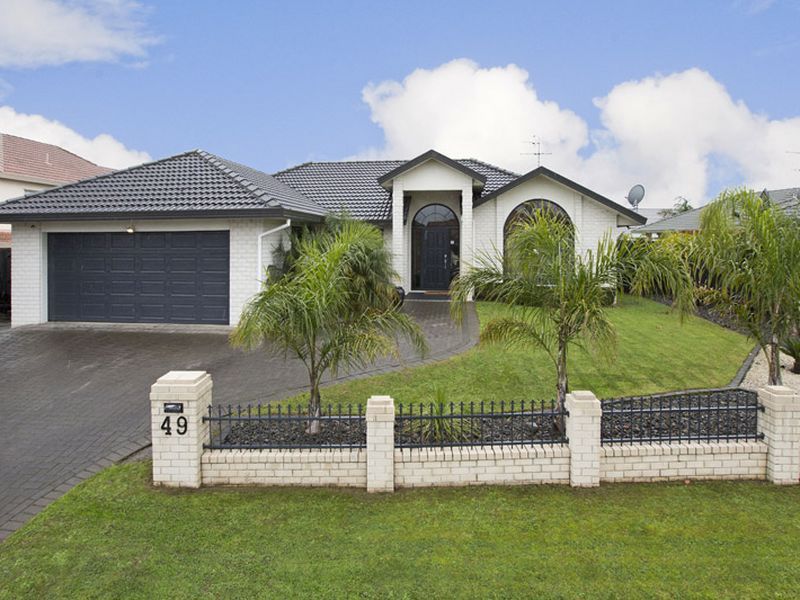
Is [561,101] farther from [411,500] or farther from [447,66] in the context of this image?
[411,500]

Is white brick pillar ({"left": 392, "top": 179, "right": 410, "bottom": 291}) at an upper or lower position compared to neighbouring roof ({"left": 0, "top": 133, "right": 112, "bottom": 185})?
lower

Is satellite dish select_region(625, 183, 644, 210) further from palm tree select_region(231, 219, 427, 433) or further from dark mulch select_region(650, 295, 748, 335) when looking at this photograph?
palm tree select_region(231, 219, 427, 433)

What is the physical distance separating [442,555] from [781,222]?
6.40m

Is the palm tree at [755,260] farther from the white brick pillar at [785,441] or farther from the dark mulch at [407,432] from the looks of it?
the dark mulch at [407,432]

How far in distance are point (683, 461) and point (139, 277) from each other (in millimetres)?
13921

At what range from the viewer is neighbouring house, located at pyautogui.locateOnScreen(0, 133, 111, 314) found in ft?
91.8

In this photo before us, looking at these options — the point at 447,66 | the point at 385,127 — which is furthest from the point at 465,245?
the point at 385,127

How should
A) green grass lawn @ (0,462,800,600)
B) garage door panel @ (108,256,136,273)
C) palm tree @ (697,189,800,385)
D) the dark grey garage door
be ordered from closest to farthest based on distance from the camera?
green grass lawn @ (0,462,800,600) → palm tree @ (697,189,800,385) → the dark grey garage door → garage door panel @ (108,256,136,273)

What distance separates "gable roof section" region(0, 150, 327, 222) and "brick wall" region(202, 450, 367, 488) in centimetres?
898

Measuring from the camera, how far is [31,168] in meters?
30.2

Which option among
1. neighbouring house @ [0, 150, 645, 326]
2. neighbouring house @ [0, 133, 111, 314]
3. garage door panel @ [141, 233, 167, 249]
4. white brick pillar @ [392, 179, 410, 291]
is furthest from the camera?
neighbouring house @ [0, 133, 111, 314]

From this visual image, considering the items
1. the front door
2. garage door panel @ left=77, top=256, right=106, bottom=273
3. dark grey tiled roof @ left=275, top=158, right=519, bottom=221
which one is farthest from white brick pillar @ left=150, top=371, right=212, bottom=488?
the front door

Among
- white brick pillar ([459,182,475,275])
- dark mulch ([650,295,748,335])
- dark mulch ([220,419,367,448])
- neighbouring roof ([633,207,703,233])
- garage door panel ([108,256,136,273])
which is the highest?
neighbouring roof ([633,207,703,233])

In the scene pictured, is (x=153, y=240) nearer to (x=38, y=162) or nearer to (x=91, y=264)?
(x=91, y=264)
